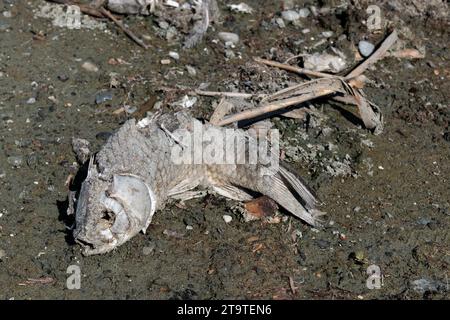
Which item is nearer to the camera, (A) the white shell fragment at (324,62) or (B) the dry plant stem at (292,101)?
(B) the dry plant stem at (292,101)

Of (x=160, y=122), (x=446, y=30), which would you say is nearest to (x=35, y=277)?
(x=160, y=122)

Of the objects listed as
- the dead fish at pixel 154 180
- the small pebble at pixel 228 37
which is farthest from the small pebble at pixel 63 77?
the small pebble at pixel 228 37

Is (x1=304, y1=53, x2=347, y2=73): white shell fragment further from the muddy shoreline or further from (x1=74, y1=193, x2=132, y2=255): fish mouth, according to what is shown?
(x1=74, y1=193, x2=132, y2=255): fish mouth

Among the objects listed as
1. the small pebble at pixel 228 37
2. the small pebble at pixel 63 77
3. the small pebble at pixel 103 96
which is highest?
the small pebble at pixel 228 37

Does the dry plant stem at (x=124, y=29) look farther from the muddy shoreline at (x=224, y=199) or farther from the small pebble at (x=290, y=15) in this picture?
the small pebble at (x=290, y=15)

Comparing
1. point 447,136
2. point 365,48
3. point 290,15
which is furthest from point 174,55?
point 447,136
